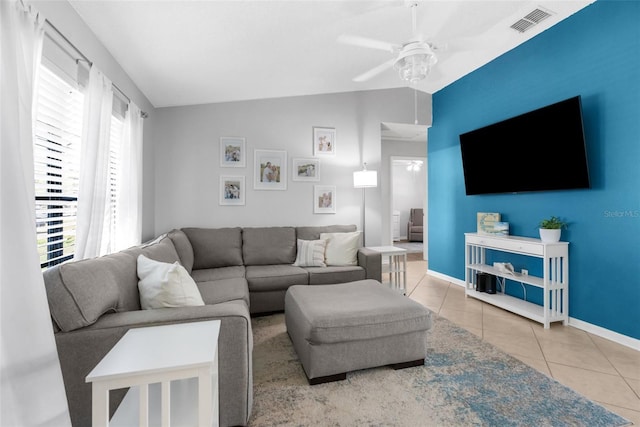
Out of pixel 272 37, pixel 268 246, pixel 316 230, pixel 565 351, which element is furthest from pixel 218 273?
pixel 565 351

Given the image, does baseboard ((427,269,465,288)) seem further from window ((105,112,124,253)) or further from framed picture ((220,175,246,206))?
window ((105,112,124,253))

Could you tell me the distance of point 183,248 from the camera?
3166 millimetres

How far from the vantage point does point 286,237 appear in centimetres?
381

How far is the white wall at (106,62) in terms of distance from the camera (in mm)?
1688

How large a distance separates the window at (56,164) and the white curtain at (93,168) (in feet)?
0.32

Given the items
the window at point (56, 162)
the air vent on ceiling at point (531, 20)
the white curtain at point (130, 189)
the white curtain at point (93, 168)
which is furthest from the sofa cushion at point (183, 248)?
the air vent on ceiling at point (531, 20)

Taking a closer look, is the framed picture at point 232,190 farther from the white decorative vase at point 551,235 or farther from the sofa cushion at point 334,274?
the white decorative vase at point 551,235

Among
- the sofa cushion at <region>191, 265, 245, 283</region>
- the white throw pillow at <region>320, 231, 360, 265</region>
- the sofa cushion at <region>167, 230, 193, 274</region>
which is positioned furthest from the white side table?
the sofa cushion at <region>167, 230, 193, 274</region>

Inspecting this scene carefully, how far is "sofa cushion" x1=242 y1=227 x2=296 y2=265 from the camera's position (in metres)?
3.63

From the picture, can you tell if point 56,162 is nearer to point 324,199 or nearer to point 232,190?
point 232,190

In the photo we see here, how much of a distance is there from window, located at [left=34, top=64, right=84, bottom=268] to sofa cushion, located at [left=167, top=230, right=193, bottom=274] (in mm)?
1131

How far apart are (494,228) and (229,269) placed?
3059 mm

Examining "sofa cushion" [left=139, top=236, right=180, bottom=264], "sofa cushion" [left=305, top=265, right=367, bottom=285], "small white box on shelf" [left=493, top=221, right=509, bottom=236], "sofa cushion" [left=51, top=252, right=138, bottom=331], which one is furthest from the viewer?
"small white box on shelf" [left=493, top=221, right=509, bottom=236]

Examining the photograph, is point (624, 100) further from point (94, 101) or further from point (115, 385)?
point (94, 101)
